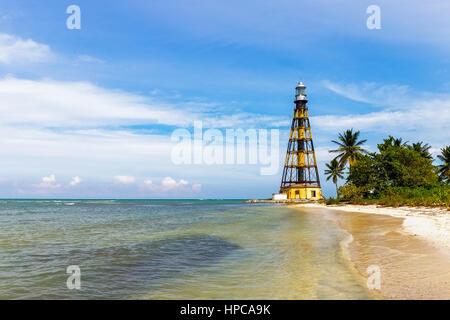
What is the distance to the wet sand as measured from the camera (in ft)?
20.0

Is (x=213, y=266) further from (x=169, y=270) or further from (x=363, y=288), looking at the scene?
(x=363, y=288)

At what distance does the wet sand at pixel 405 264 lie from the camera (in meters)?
6.08

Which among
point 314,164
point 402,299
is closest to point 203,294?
point 402,299

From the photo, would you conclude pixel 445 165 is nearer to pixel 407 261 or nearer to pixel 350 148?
pixel 350 148

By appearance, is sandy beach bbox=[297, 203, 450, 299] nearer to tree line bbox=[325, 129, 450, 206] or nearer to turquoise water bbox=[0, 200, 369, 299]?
turquoise water bbox=[0, 200, 369, 299]

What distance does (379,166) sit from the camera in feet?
150

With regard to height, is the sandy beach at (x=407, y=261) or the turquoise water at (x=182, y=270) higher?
the sandy beach at (x=407, y=261)

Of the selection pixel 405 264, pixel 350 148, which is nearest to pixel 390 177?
pixel 350 148

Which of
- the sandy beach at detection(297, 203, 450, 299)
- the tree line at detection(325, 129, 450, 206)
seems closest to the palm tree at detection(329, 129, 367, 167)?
the tree line at detection(325, 129, 450, 206)

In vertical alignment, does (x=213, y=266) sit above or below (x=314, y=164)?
below

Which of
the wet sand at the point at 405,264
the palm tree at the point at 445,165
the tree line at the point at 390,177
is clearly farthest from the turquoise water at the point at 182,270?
the palm tree at the point at 445,165

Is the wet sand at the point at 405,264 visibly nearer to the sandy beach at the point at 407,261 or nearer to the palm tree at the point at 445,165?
the sandy beach at the point at 407,261

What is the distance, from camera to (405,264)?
8.23 meters
